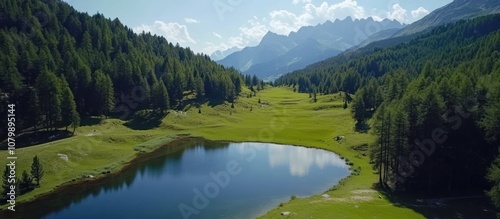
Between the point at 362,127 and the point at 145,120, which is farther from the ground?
the point at 145,120

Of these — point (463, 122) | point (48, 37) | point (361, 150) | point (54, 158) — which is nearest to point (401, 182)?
point (463, 122)

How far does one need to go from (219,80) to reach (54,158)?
100 metres

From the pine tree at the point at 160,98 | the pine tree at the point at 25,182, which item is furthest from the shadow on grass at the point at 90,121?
the pine tree at the point at 25,182

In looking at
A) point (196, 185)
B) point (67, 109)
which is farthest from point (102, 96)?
point (196, 185)

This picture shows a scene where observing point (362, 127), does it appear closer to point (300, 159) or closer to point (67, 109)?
point (300, 159)

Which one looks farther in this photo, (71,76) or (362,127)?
(71,76)

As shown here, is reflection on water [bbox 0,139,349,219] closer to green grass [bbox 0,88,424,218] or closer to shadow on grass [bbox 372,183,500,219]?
green grass [bbox 0,88,424,218]

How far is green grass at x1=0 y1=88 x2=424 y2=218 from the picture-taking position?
163ft

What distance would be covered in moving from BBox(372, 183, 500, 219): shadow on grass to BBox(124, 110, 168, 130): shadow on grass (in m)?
80.7

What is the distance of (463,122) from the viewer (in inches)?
2237

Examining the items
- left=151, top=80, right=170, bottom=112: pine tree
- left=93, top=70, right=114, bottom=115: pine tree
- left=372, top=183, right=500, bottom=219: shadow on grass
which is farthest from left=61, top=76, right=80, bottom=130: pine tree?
left=372, top=183, right=500, bottom=219: shadow on grass

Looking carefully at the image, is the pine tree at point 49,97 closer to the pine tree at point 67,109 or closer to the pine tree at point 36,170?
the pine tree at point 67,109

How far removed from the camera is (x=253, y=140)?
353ft

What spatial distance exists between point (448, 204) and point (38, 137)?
92.4m
